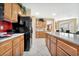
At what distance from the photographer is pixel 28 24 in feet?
12.1

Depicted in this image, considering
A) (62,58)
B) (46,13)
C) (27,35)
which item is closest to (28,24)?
(27,35)

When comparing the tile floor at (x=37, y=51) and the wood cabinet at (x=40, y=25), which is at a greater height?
the wood cabinet at (x=40, y=25)

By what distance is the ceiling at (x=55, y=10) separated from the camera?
6.81ft

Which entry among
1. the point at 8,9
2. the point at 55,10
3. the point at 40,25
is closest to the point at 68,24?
the point at 55,10

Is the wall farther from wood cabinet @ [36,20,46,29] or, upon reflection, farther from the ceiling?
wood cabinet @ [36,20,46,29]

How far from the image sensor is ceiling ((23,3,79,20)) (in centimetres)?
207

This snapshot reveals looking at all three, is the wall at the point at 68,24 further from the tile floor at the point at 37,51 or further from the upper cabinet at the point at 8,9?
the upper cabinet at the point at 8,9

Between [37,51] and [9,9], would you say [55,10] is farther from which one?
[9,9]

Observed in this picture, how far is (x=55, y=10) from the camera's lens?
2223 millimetres

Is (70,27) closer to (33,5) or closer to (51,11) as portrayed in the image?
(51,11)

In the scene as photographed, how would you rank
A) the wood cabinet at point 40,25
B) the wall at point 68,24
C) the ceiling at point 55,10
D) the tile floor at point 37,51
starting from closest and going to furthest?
the ceiling at point 55,10
the wall at point 68,24
the tile floor at point 37,51
the wood cabinet at point 40,25

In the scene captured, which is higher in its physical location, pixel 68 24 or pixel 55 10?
pixel 55 10

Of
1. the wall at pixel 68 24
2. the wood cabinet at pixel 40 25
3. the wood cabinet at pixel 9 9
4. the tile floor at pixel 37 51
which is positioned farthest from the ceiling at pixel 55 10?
the tile floor at pixel 37 51

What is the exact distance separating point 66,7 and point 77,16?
8.8 inches
